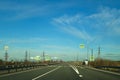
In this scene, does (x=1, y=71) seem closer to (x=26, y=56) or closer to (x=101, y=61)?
(x=101, y=61)

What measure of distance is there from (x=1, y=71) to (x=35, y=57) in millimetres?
122402

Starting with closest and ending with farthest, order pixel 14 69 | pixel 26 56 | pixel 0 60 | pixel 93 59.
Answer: pixel 14 69
pixel 0 60
pixel 93 59
pixel 26 56

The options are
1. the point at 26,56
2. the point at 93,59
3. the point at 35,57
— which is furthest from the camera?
the point at 35,57

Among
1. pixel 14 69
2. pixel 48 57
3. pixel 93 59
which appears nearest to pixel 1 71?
pixel 14 69

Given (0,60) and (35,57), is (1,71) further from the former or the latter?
(35,57)

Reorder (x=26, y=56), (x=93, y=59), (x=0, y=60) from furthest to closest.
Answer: (x=26, y=56), (x=93, y=59), (x=0, y=60)

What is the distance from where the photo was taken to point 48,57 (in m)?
172

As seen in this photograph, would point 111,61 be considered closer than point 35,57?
Yes

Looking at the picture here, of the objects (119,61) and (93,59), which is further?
(93,59)

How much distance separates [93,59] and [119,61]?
773 inches

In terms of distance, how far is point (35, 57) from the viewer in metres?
154

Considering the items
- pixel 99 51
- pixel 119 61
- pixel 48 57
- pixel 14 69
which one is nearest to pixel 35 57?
pixel 48 57

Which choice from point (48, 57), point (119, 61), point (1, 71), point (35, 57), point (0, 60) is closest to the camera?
point (1, 71)

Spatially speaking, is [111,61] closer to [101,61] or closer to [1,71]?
[101,61]
